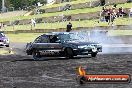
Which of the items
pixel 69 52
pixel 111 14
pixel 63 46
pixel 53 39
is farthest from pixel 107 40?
pixel 69 52

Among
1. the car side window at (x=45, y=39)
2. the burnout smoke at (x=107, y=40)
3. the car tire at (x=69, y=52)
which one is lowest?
the burnout smoke at (x=107, y=40)

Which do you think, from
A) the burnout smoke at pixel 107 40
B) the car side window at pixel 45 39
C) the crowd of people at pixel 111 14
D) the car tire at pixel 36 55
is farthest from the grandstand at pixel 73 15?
the car tire at pixel 36 55

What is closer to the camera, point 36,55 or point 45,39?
point 45,39

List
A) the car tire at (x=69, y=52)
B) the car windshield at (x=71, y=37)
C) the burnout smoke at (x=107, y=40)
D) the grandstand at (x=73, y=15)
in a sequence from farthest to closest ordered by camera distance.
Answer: the grandstand at (x=73, y=15) → the burnout smoke at (x=107, y=40) → the car windshield at (x=71, y=37) → the car tire at (x=69, y=52)

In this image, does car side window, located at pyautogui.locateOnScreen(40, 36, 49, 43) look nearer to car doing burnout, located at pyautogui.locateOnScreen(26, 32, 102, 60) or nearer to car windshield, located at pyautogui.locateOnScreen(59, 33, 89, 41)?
car doing burnout, located at pyautogui.locateOnScreen(26, 32, 102, 60)

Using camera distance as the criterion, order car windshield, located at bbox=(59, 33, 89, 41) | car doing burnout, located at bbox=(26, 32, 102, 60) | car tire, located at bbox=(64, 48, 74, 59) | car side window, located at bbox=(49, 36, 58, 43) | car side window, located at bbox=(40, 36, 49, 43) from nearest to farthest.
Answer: car doing burnout, located at bbox=(26, 32, 102, 60) → car tire, located at bbox=(64, 48, 74, 59) → car windshield, located at bbox=(59, 33, 89, 41) → car side window, located at bbox=(49, 36, 58, 43) → car side window, located at bbox=(40, 36, 49, 43)

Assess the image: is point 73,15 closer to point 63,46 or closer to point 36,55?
point 36,55

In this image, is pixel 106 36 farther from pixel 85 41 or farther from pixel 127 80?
pixel 127 80

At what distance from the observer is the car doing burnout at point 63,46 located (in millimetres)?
24717

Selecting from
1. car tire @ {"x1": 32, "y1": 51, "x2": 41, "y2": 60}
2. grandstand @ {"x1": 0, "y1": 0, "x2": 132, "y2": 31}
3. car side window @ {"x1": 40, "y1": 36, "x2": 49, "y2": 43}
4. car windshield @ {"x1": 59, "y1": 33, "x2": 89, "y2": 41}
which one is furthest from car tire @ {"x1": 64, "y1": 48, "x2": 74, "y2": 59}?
grandstand @ {"x1": 0, "y1": 0, "x2": 132, "y2": 31}

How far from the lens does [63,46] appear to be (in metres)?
25.1

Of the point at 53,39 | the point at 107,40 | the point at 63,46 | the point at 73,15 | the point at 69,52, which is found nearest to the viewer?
the point at 69,52

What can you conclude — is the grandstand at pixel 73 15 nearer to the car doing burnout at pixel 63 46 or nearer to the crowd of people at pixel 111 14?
the crowd of people at pixel 111 14

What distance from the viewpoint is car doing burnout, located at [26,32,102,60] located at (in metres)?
24.7
